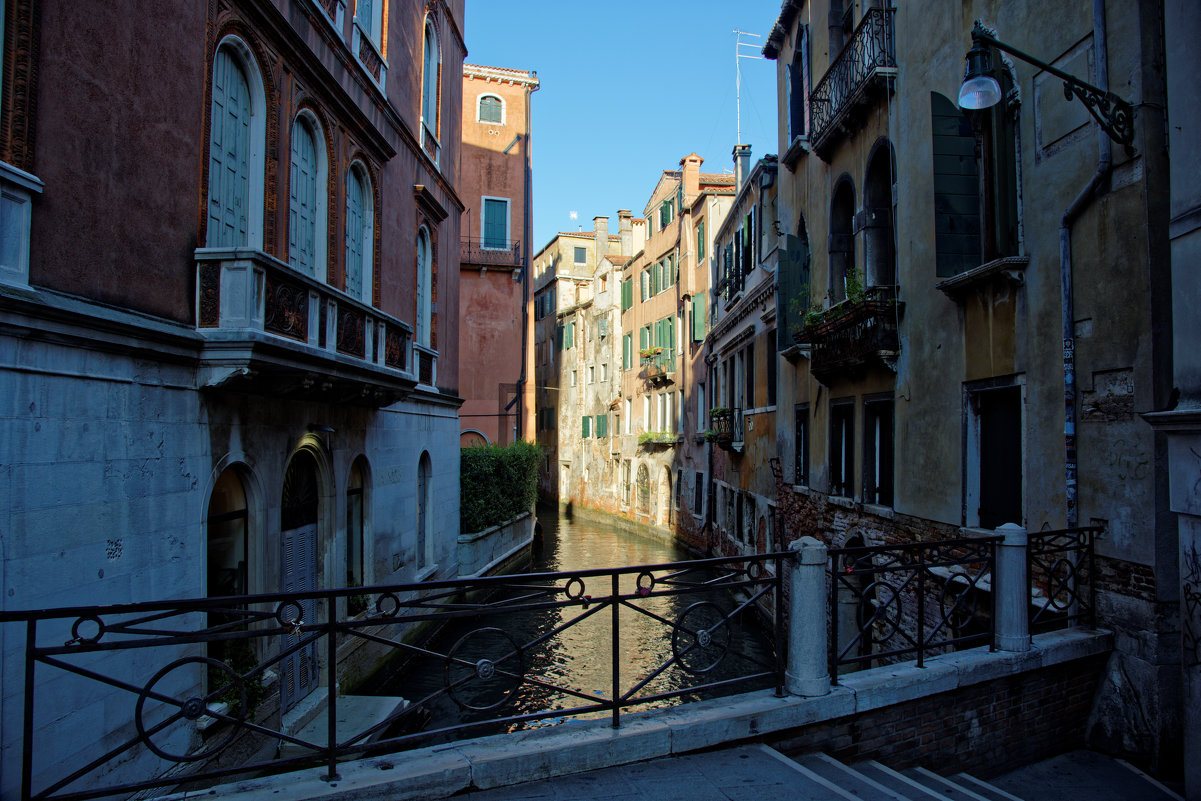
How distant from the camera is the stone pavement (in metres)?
3.70

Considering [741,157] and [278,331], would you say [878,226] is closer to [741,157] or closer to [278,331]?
[278,331]

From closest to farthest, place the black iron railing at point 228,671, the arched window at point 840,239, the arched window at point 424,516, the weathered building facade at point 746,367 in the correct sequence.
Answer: the black iron railing at point 228,671 → the arched window at point 840,239 → the arched window at point 424,516 → the weathered building facade at point 746,367

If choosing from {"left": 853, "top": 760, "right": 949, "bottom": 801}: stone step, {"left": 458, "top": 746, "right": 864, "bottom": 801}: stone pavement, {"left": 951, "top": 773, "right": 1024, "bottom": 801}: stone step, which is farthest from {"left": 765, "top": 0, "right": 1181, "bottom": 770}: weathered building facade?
{"left": 458, "top": 746, "right": 864, "bottom": 801}: stone pavement

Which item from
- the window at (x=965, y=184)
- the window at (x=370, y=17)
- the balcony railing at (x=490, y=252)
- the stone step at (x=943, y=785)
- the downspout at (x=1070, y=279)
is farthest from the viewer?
the balcony railing at (x=490, y=252)

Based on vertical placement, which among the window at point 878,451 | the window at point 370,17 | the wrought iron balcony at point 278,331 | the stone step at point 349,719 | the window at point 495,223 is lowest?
the stone step at point 349,719

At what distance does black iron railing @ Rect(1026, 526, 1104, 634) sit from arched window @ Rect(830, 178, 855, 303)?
6612mm

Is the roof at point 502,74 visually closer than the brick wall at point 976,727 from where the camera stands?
No

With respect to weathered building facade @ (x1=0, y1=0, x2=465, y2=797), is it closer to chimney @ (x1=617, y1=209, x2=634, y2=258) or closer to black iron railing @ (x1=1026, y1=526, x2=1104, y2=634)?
black iron railing @ (x1=1026, y1=526, x2=1104, y2=634)

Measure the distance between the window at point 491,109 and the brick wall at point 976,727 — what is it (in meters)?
24.9

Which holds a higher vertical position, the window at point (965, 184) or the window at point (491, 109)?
the window at point (491, 109)

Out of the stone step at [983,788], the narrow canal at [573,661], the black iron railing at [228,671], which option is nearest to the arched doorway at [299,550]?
the black iron railing at [228,671]

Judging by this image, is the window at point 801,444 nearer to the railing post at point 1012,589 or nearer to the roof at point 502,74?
the railing post at point 1012,589

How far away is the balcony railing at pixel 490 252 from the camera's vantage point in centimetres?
2481

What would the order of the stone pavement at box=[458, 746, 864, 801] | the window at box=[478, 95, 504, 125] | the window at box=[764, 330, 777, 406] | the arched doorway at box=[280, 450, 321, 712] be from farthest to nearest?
the window at box=[478, 95, 504, 125] → the window at box=[764, 330, 777, 406] → the arched doorway at box=[280, 450, 321, 712] → the stone pavement at box=[458, 746, 864, 801]
